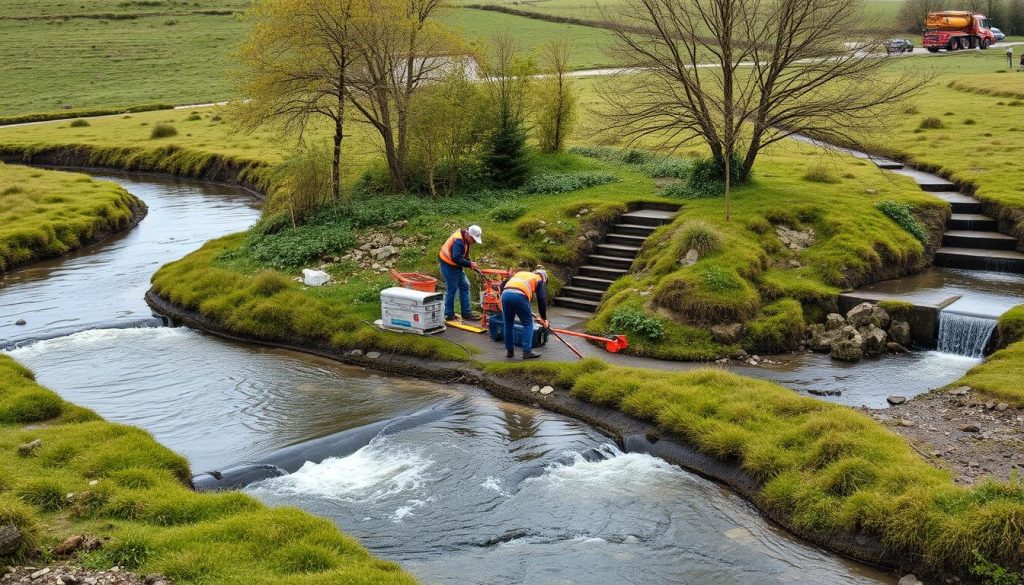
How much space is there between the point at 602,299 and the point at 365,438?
9564 millimetres

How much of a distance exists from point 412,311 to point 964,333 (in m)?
13.4

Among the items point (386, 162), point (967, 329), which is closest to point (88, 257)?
point (386, 162)

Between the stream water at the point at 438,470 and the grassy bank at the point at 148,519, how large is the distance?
1.31 m

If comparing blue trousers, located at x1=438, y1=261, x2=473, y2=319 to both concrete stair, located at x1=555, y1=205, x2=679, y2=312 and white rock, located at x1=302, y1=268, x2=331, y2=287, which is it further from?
white rock, located at x1=302, y1=268, x2=331, y2=287

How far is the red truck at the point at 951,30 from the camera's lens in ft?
249

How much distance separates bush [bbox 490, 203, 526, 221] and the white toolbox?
6905 millimetres

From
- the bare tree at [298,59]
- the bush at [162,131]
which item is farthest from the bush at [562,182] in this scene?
the bush at [162,131]

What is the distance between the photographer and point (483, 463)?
15.5 m

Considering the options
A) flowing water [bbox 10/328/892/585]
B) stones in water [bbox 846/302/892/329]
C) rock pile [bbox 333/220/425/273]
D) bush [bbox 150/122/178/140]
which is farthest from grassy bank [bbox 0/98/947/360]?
bush [bbox 150/122/178/140]

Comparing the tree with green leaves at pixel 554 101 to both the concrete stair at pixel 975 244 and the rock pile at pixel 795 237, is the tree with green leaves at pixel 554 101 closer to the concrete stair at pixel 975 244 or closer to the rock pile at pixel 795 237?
the rock pile at pixel 795 237

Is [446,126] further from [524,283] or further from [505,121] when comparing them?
[524,283]

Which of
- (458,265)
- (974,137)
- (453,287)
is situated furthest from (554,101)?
(974,137)

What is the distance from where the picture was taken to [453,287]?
2217 centimetres

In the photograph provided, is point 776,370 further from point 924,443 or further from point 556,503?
A: point 556,503
